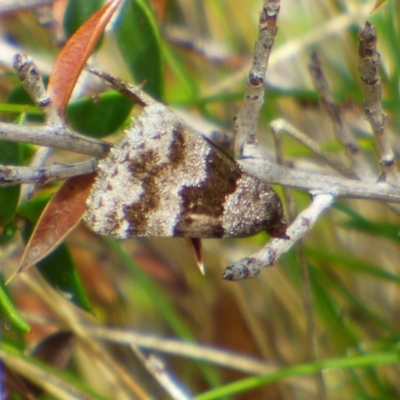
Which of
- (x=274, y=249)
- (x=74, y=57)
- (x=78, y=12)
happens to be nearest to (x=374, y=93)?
(x=274, y=249)

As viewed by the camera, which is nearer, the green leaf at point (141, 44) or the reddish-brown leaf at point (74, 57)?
the reddish-brown leaf at point (74, 57)

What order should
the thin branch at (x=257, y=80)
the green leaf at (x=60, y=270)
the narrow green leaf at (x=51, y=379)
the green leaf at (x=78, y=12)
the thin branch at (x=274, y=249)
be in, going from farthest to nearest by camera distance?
1. the narrow green leaf at (x=51, y=379)
2. the green leaf at (x=78, y=12)
3. the green leaf at (x=60, y=270)
4. the thin branch at (x=257, y=80)
5. the thin branch at (x=274, y=249)

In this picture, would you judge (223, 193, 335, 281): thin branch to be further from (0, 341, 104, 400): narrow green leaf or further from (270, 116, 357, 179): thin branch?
(0, 341, 104, 400): narrow green leaf

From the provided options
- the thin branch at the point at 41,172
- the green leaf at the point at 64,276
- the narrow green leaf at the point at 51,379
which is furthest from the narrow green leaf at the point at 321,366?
the thin branch at the point at 41,172

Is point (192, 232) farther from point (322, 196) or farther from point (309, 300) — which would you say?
point (309, 300)

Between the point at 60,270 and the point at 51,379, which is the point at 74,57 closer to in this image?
the point at 60,270

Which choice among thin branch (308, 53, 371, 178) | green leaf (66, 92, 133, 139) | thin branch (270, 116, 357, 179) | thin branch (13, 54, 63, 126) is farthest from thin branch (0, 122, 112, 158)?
thin branch (308, 53, 371, 178)

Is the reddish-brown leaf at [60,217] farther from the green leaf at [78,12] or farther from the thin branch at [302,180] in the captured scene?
the green leaf at [78,12]
